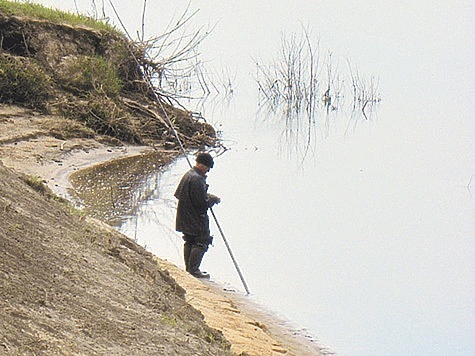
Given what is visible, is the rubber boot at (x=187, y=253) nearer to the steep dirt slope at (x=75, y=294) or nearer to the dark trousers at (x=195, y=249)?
the dark trousers at (x=195, y=249)

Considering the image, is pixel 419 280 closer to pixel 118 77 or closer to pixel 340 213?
pixel 340 213

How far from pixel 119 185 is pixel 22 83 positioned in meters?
4.13

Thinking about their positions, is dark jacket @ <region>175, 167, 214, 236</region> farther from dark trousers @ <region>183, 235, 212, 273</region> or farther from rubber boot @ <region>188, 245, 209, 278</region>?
rubber boot @ <region>188, 245, 209, 278</region>

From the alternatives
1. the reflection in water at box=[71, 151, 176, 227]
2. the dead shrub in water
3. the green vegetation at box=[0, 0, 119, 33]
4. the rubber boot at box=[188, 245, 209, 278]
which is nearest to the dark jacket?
the rubber boot at box=[188, 245, 209, 278]

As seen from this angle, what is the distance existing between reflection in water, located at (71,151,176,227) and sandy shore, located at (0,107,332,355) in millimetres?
251

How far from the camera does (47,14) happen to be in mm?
22422

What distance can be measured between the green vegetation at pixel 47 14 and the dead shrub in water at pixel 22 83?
199 cm

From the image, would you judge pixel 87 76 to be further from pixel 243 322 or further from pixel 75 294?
pixel 75 294

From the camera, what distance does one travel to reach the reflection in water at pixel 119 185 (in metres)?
14.0

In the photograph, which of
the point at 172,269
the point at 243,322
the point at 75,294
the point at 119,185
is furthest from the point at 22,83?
the point at 75,294

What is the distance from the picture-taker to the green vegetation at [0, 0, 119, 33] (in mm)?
21484

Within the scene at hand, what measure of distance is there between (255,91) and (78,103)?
36.3 meters

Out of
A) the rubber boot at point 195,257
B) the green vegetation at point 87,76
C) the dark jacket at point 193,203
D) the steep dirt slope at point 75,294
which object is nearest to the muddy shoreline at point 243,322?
the rubber boot at point 195,257

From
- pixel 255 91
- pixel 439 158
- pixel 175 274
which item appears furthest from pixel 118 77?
pixel 255 91
